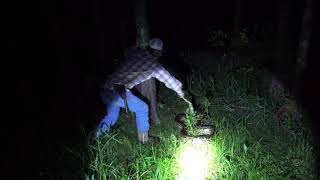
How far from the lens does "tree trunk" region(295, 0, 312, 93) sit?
6785mm

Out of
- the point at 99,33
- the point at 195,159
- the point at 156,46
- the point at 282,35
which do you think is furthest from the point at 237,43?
the point at 195,159

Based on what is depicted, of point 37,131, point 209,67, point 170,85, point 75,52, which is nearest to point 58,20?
point 75,52

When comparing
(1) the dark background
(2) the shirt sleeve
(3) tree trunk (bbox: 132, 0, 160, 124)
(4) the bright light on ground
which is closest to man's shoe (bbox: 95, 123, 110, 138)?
(1) the dark background

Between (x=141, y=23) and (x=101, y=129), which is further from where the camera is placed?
(x=141, y=23)

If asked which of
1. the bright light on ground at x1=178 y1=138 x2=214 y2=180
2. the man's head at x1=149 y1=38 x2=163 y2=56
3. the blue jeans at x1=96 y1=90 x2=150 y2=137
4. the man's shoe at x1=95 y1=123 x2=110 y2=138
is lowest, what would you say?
the bright light on ground at x1=178 y1=138 x2=214 y2=180

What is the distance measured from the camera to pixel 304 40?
715 cm

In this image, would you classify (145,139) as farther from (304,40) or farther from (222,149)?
(304,40)

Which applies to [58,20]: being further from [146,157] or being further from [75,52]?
[146,157]

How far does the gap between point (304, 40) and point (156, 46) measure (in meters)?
2.70

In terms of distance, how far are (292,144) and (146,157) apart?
2165 millimetres

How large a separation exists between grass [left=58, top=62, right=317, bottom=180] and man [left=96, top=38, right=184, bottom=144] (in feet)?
1.36

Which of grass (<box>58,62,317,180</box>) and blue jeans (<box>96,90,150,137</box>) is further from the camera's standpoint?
blue jeans (<box>96,90,150,137</box>)

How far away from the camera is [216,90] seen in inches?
319

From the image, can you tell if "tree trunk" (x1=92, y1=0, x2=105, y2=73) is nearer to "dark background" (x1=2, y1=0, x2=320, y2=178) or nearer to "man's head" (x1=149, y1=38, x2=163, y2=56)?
"dark background" (x1=2, y1=0, x2=320, y2=178)
